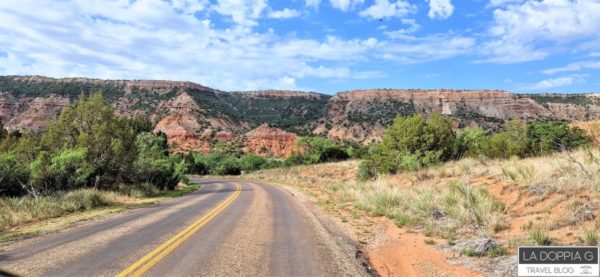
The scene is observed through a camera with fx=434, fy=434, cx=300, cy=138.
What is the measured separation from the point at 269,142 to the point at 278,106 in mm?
37072

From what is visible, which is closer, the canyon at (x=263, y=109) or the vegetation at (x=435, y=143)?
the vegetation at (x=435, y=143)

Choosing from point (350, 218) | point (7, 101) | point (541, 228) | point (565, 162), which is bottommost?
point (350, 218)

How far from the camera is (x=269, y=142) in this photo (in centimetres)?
10931

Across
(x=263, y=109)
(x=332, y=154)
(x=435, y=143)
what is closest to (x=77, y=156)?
(x=435, y=143)

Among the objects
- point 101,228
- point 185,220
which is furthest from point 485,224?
point 101,228

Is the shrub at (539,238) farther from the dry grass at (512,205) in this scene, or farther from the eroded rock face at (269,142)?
the eroded rock face at (269,142)

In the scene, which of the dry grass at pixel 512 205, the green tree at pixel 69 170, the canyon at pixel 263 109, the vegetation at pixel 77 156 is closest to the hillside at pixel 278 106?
the canyon at pixel 263 109

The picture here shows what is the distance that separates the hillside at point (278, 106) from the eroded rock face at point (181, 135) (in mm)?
810

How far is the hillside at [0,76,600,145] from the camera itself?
10625 centimetres

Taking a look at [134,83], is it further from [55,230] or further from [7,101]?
[55,230]

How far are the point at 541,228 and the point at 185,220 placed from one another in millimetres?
10451

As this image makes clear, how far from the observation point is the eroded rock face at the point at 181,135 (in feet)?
338

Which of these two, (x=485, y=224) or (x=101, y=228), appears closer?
(x=485, y=224)

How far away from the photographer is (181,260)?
8.31 meters
